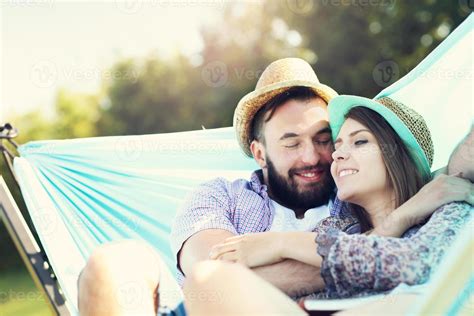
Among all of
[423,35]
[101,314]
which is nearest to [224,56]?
[423,35]

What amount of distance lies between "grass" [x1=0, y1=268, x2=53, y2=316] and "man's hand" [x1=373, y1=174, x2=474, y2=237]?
3600 mm

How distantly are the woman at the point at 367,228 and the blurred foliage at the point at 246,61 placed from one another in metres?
2.28

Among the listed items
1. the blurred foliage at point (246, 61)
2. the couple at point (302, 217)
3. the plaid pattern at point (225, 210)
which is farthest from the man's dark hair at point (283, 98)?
the blurred foliage at point (246, 61)

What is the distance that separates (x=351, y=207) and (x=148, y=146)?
0.93 metres

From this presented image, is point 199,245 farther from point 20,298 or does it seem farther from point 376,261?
point 20,298

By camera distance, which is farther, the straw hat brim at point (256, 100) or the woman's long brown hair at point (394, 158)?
the straw hat brim at point (256, 100)

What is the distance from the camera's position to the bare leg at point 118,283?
1575 mm

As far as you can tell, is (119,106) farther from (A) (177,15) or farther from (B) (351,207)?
(B) (351,207)

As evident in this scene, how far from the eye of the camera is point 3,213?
2.03m

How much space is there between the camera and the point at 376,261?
1.39 metres

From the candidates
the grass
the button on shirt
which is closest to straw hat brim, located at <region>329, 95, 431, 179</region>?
the button on shirt

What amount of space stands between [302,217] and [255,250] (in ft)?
1.72

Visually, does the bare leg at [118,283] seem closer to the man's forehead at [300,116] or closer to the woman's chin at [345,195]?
the woman's chin at [345,195]

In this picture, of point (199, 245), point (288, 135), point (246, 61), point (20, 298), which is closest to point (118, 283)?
point (199, 245)
